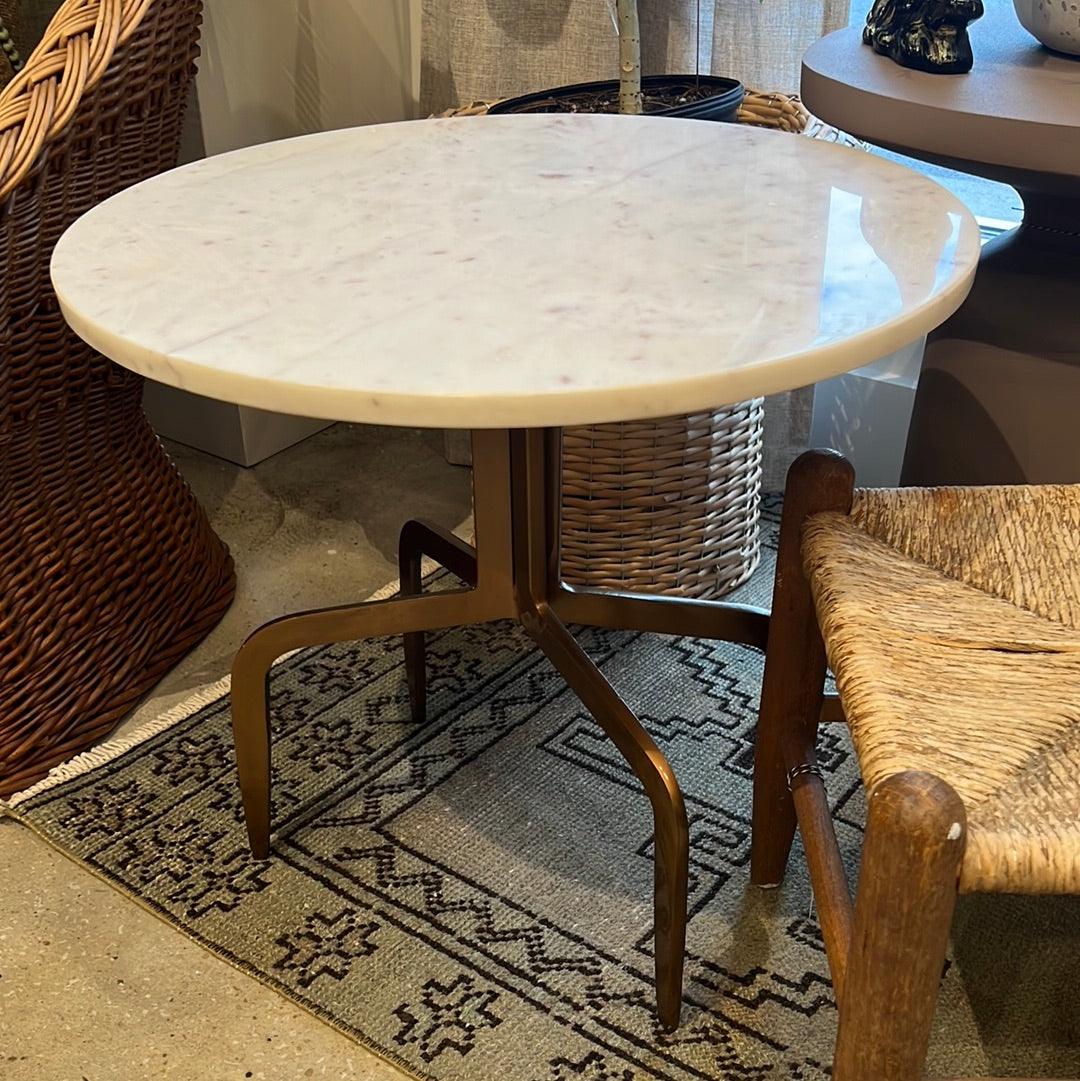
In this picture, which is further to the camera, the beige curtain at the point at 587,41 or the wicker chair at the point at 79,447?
the beige curtain at the point at 587,41

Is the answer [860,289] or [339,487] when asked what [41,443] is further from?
[860,289]

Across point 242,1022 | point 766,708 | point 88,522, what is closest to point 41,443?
point 88,522

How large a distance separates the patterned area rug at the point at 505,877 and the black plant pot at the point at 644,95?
61cm

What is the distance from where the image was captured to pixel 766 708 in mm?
1030

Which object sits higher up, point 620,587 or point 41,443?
point 41,443

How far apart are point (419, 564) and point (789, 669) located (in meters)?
0.42

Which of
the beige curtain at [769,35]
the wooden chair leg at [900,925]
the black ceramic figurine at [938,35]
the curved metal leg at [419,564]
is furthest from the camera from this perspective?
the beige curtain at [769,35]

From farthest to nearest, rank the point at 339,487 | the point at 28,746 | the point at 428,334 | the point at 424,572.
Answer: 1. the point at 339,487
2. the point at 424,572
3. the point at 28,746
4. the point at 428,334

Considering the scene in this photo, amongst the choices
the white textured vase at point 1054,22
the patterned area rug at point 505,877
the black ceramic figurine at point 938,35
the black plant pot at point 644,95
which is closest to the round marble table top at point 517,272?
the black ceramic figurine at point 938,35

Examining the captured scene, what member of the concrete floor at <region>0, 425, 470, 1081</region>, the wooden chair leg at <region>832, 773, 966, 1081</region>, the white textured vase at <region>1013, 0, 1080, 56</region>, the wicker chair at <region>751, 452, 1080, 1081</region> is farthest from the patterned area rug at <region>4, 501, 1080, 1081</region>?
the white textured vase at <region>1013, 0, 1080, 56</region>

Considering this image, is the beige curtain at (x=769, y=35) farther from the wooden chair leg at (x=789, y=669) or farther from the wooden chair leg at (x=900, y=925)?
the wooden chair leg at (x=900, y=925)

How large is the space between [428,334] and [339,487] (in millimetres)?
1119

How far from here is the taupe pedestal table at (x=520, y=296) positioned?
2.25ft

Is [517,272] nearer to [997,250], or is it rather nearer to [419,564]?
[419,564]
